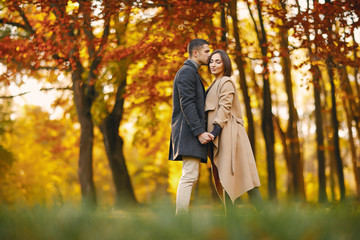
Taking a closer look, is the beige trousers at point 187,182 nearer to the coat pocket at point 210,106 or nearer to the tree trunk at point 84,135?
the coat pocket at point 210,106

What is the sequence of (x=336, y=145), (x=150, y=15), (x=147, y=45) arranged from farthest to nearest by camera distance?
(x=336, y=145)
(x=150, y=15)
(x=147, y=45)

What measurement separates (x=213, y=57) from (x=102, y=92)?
5.97 m

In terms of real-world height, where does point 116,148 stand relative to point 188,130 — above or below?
above

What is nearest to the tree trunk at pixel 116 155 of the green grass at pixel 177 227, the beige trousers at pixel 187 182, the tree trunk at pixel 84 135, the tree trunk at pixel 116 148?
the tree trunk at pixel 116 148

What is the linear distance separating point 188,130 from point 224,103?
483mm

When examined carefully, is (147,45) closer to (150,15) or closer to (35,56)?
(150,15)

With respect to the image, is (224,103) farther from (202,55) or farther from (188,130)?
(202,55)

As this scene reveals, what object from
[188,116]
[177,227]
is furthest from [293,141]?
[177,227]

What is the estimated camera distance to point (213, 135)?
4215 mm

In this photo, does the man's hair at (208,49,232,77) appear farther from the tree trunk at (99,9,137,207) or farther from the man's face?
the tree trunk at (99,9,137,207)

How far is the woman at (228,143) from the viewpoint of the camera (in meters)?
4.28

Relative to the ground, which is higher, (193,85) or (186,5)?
(186,5)

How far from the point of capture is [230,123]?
172 inches

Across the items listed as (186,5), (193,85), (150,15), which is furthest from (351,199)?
(150,15)
